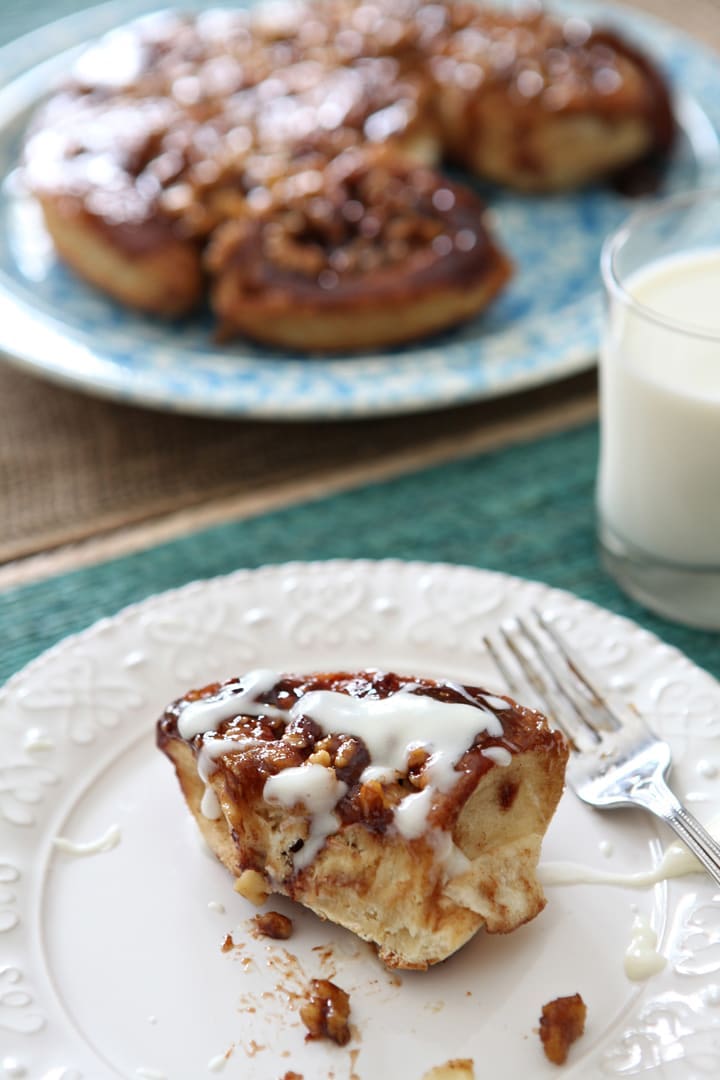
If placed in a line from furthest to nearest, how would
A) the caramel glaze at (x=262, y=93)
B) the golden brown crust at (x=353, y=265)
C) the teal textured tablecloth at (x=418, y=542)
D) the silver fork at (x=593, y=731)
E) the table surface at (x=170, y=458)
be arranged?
1. the caramel glaze at (x=262, y=93)
2. the golden brown crust at (x=353, y=265)
3. the table surface at (x=170, y=458)
4. the teal textured tablecloth at (x=418, y=542)
5. the silver fork at (x=593, y=731)

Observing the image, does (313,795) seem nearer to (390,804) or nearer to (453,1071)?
(390,804)

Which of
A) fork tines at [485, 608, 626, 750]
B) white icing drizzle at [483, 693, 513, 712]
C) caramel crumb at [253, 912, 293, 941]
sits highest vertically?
white icing drizzle at [483, 693, 513, 712]

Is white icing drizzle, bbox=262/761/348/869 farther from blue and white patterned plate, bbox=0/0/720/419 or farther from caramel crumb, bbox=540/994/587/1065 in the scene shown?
blue and white patterned plate, bbox=0/0/720/419

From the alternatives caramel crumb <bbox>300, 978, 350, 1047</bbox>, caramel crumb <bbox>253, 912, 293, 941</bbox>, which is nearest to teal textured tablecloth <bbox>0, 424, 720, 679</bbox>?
caramel crumb <bbox>253, 912, 293, 941</bbox>

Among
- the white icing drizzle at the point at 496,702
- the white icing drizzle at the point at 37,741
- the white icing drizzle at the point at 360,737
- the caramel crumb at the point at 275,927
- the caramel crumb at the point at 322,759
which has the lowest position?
the caramel crumb at the point at 275,927

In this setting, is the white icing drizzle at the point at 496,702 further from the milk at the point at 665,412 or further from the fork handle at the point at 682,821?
the milk at the point at 665,412

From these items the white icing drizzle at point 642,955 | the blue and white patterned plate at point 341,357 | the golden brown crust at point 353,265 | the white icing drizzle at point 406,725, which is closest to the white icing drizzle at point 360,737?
the white icing drizzle at point 406,725
